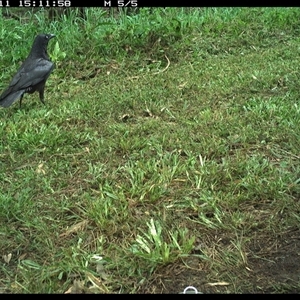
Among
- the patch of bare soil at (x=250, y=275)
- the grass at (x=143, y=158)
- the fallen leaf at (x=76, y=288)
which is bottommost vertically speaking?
the grass at (x=143, y=158)

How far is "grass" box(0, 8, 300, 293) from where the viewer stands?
2408 millimetres

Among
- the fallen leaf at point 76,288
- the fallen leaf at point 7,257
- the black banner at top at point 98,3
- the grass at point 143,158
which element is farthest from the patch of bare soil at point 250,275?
the black banner at top at point 98,3

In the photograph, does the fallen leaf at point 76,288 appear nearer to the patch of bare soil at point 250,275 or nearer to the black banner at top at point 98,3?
the patch of bare soil at point 250,275

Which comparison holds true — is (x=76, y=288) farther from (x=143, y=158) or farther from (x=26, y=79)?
(x=26, y=79)

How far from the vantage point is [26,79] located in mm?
4387

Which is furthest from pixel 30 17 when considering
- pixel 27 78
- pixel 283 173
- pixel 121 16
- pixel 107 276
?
pixel 107 276

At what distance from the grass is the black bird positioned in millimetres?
156

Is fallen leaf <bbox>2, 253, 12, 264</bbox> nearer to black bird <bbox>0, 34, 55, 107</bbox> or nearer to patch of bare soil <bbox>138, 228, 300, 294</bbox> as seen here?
patch of bare soil <bbox>138, 228, 300, 294</bbox>

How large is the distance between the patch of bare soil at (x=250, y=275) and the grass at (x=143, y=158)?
2 cm

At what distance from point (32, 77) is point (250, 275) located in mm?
2903

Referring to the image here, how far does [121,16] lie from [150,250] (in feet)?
16.3

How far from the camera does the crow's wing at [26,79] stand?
4.33 meters

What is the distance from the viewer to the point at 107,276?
2.27m

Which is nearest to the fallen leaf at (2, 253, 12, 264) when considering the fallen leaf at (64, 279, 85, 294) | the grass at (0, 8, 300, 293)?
the grass at (0, 8, 300, 293)
